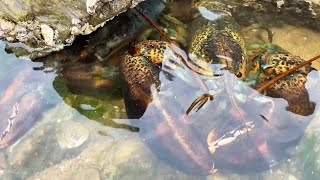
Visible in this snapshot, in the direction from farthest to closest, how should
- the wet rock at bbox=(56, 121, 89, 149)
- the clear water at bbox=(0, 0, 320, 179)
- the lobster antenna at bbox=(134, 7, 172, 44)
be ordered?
1. the lobster antenna at bbox=(134, 7, 172, 44)
2. the wet rock at bbox=(56, 121, 89, 149)
3. the clear water at bbox=(0, 0, 320, 179)

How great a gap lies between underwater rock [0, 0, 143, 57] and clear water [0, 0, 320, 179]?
1.19 feet

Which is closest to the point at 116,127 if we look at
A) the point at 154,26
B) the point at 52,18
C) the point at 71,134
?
the point at 71,134

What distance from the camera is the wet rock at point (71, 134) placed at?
387 centimetres

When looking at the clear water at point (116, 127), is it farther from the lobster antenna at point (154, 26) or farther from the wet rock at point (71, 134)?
the lobster antenna at point (154, 26)

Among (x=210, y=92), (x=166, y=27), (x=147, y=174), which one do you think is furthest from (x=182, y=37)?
(x=147, y=174)

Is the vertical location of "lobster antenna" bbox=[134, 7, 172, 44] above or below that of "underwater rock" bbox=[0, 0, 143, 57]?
below

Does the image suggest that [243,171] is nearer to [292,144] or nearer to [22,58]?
[292,144]

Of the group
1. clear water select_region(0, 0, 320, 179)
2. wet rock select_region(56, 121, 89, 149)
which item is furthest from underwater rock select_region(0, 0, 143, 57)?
wet rock select_region(56, 121, 89, 149)

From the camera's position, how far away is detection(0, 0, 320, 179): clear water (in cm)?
368

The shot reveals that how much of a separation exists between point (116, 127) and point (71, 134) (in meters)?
0.38

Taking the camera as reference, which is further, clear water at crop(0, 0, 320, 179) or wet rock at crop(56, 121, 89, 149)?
wet rock at crop(56, 121, 89, 149)

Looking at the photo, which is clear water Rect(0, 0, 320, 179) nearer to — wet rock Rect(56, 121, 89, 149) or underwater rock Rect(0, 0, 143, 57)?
wet rock Rect(56, 121, 89, 149)

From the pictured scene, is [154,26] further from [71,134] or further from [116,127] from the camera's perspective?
[71,134]

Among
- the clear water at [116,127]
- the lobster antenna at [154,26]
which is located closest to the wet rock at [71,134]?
the clear water at [116,127]
